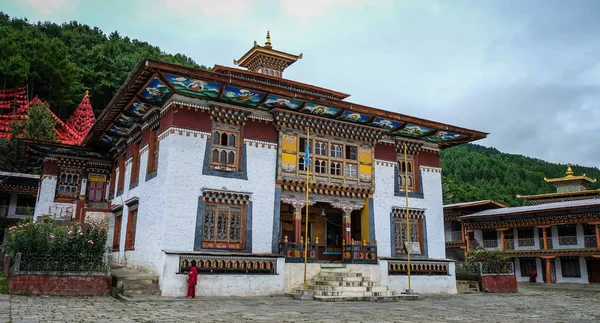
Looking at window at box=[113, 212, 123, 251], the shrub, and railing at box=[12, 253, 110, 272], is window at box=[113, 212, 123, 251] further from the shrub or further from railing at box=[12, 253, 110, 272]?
railing at box=[12, 253, 110, 272]

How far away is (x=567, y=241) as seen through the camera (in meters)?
28.9

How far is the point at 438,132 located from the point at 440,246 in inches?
178

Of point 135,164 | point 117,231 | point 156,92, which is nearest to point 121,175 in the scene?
point 135,164

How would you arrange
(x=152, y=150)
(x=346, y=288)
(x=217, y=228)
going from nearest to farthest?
(x=346, y=288) → (x=217, y=228) → (x=152, y=150)

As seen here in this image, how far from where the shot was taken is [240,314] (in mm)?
9484

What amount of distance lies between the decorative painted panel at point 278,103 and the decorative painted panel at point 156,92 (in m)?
3.07

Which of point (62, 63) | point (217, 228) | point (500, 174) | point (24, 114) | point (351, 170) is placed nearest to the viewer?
point (217, 228)

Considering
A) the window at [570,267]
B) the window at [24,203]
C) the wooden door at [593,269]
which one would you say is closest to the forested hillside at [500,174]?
the window at [570,267]

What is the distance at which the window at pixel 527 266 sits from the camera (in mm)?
31484

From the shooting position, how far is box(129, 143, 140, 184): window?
57.5 ft

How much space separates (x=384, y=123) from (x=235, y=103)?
5764 mm

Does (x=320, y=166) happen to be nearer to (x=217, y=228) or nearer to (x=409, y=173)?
(x=217, y=228)

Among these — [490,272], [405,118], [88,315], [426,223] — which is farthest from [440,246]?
[88,315]

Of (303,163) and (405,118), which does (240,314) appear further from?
(405,118)
